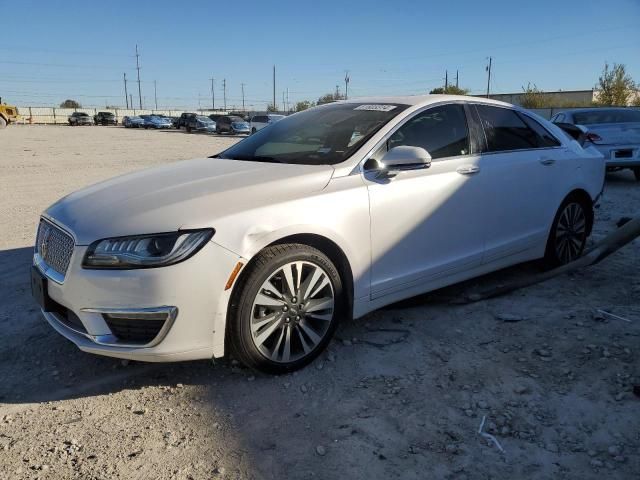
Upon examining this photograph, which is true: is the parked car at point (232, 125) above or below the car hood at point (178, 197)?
below

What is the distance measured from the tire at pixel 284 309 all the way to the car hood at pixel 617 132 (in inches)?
354

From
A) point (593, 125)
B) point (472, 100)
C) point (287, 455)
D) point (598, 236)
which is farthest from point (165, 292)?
point (593, 125)

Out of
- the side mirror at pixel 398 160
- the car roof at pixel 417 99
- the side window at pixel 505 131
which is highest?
the car roof at pixel 417 99

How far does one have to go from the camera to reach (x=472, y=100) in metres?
4.29

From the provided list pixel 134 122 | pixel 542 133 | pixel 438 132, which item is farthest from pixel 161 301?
pixel 134 122

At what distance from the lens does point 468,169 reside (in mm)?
3945

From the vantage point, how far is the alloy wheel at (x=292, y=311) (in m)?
2.98

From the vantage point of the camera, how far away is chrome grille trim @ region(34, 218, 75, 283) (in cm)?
288

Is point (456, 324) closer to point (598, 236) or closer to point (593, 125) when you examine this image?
point (598, 236)

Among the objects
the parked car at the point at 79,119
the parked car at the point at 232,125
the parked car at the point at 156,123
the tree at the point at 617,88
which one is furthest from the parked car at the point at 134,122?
the tree at the point at 617,88

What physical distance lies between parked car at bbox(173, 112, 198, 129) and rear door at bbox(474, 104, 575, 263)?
4637 centimetres

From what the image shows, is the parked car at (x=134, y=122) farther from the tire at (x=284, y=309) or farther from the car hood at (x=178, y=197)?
the tire at (x=284, y=309)

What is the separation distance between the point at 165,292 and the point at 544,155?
136 inches

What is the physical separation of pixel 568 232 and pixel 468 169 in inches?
63.7
